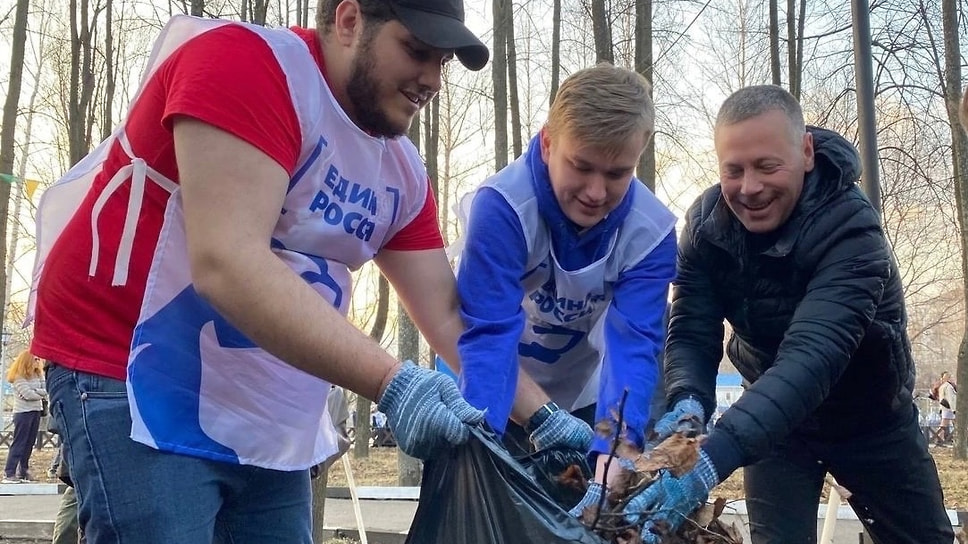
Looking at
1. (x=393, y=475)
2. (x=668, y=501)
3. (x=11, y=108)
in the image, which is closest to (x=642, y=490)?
(x=668, y=501)

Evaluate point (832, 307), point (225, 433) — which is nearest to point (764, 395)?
point (832, 307)

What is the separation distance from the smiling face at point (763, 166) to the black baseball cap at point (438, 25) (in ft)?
3.46

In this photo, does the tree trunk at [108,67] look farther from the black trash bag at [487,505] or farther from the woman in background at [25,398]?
the black trash bag at [487,505]

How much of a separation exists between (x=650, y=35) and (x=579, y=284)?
7673mm

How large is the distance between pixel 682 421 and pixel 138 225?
1.54m

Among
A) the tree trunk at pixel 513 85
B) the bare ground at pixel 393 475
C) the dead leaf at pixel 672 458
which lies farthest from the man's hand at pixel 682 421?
the tree trunk at pixel 513 85

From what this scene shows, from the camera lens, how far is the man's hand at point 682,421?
2.43 meters

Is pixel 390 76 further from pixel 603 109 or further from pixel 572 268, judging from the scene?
pixel 572 268

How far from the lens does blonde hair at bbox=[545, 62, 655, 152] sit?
2.47 m

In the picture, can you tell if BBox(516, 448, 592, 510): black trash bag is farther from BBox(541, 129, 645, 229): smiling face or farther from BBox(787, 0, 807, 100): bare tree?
BBox(787, 0, 807, 100): bare tree

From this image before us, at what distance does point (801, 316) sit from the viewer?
2535 millimetres

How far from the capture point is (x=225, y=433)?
1.90 m

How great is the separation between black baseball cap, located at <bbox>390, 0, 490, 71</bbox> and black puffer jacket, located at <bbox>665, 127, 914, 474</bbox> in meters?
1.16

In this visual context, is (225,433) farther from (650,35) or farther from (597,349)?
(650,35)
